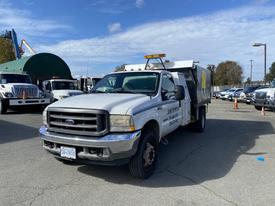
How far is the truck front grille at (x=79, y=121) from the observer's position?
14.2 ft

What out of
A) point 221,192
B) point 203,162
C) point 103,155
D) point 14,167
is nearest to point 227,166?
point 203,162

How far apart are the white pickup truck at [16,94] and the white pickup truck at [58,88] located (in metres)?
0.89

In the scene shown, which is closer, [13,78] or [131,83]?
[131,83]

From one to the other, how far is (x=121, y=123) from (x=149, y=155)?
1.01m

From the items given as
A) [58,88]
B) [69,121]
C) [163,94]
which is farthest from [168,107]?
[58,88]

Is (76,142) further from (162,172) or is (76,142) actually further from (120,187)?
(162,172)

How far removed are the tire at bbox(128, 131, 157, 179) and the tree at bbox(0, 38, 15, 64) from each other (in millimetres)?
56237

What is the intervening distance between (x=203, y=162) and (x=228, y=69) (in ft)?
270

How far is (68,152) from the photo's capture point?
4.51 meters

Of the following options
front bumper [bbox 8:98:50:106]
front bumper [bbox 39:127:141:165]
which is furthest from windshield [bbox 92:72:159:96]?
front bumper [bbox 8:98:50:106]

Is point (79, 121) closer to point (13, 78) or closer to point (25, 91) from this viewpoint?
point (25, 91)

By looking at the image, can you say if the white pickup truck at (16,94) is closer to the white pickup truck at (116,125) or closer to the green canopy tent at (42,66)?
the white pickup truck at (116,125)

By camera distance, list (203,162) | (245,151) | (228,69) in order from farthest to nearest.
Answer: (228,69)
(245,151)
(203,162)

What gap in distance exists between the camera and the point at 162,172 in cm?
527
